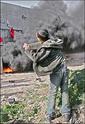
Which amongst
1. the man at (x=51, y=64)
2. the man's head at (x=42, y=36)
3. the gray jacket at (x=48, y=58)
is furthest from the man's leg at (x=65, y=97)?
the man's head at (x=42, y=36)

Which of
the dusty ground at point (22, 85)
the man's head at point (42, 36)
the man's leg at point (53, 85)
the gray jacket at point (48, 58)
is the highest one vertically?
the man's head at point (42, 36)

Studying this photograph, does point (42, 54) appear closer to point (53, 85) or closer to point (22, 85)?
point (53, 85)

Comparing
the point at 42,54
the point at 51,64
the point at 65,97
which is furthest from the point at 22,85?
the point at 42,54

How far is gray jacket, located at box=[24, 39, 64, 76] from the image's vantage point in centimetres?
751

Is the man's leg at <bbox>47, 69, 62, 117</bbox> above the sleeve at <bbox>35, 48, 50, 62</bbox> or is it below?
below

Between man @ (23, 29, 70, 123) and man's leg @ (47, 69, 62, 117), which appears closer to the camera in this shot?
man @ (23, 29, 70, 123)

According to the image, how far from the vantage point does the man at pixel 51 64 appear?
7.52 m

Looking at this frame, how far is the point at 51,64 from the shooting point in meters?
7.64

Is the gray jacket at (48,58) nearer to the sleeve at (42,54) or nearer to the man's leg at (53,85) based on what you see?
the sleeve at (42,54)

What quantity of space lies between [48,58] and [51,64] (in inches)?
5.0

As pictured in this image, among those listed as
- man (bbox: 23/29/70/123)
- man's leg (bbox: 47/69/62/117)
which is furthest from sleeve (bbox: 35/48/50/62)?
man's leg (bbox: 47/69/62/117)

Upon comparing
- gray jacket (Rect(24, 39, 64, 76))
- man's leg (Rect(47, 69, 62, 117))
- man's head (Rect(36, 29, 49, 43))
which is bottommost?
man's leg (Rect(47, 69, 62, 117))

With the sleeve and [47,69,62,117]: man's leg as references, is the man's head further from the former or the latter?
[47,69,62,117]: man's leg

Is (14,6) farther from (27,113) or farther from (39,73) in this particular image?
(27,113)
